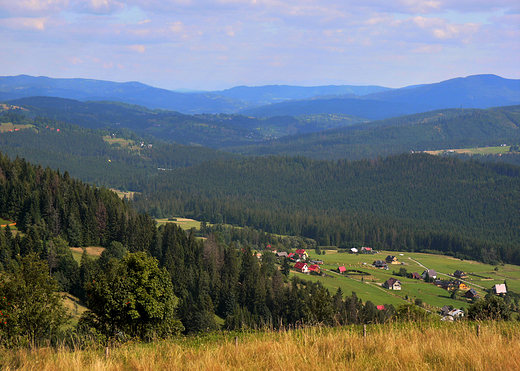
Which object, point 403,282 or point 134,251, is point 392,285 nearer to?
point 403,282

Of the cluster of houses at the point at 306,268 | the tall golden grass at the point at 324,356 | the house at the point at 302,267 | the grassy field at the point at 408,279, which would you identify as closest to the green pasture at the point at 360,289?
the grassy field at the point at 408,279

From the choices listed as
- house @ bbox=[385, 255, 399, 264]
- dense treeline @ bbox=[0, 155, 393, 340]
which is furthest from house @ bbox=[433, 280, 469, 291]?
dense treeline @ bbox=[0, 155, 393, 340]

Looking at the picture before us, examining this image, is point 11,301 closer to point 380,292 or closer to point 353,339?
point 353,339

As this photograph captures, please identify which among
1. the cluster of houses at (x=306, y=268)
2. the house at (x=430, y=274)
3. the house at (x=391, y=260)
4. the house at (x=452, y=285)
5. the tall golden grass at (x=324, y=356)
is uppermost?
the tall golden grass at (x=324, y=356)

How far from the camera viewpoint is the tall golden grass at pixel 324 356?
50.1ft

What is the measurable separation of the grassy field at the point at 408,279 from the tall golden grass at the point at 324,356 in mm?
86134

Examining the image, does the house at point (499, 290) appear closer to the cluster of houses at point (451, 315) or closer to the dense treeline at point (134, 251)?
the cluster of houses at point (451, 315)

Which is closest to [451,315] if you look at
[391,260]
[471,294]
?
[471,294]

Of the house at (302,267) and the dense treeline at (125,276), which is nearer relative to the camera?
the dense treeline at (125,276)

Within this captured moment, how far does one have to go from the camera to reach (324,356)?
1669cm

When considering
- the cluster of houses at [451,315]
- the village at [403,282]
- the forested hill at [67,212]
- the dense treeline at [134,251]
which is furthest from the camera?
the village at [403,282]

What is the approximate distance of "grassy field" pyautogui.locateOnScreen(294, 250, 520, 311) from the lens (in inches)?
4264

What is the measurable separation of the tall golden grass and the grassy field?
86134mm

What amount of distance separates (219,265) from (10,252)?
45533 millimetres
